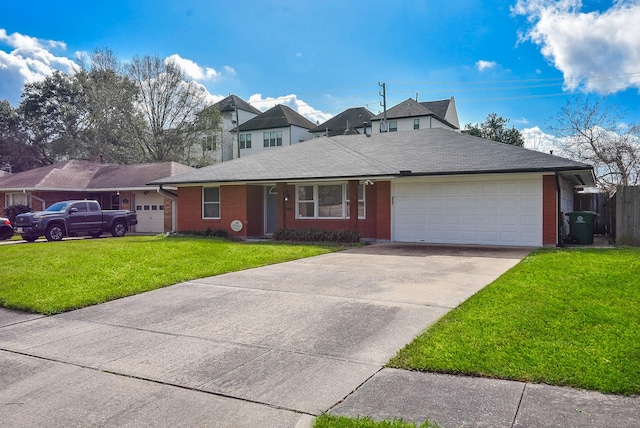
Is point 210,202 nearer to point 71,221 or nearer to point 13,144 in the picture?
point 71,221

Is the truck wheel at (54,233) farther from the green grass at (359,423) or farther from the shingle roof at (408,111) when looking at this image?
the shingle roof at (408,111)

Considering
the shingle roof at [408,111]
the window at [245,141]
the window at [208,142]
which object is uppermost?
the shingle roof at [408,111]

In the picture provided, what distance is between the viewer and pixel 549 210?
15430 millimetres

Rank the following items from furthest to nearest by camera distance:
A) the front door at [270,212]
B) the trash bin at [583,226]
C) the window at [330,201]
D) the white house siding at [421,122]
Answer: the white house siding at [421,122] → the front door at [270,212] → the window at [330,201] → the trash bin at [583,226]

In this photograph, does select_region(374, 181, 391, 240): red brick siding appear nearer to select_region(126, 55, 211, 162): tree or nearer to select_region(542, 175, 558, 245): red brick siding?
select_region(542, 175, 558, 245): red brick siding

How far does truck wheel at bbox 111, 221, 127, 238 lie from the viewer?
23.2 m

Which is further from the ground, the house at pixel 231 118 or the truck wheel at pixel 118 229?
the house at pixel 231 118

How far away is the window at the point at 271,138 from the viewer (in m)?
51.6

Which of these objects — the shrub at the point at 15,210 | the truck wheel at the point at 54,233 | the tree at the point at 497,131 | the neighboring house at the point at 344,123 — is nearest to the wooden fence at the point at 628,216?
the truck wheel at the point at 54,233

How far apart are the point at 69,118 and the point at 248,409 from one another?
48706 mm

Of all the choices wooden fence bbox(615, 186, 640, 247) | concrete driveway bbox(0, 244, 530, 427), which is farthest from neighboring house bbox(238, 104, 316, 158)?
concrete driveway bbox(0, 244, 530, 427)

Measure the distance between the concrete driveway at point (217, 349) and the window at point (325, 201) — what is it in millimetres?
9220

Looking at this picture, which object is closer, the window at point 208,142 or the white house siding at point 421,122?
the window at point 208,142

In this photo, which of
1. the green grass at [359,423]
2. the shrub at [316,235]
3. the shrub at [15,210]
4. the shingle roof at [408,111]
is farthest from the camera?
the shingle roof at [408,111]
